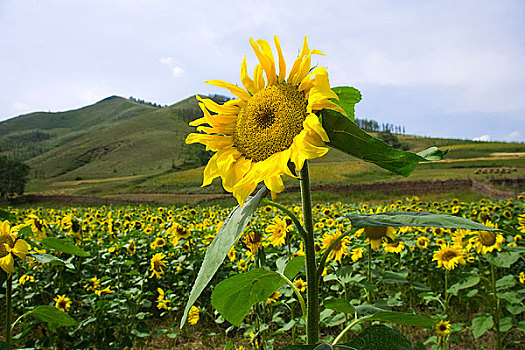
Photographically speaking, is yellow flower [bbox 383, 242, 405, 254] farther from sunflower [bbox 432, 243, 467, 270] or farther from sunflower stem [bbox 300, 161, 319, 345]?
sunflower stem [bbox 300, 161, 319, 345]

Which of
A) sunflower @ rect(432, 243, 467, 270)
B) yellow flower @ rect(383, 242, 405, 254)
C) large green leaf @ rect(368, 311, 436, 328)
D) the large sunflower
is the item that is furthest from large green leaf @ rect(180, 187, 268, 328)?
sunflower @ rect(432, 243, 467, 270)

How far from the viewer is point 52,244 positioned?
132 centimetres

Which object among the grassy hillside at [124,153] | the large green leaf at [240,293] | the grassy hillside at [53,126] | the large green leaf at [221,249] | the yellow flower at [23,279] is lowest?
the yellow flower at [23,279]

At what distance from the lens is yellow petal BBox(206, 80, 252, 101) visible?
94 centimetres

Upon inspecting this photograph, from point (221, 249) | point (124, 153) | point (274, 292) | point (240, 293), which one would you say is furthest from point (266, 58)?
point (124, 153)

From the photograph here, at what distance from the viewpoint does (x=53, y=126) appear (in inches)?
6909

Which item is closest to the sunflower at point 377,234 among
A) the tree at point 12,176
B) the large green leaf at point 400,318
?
the large green leaf at point 400,318

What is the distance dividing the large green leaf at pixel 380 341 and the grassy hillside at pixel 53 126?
483 ft

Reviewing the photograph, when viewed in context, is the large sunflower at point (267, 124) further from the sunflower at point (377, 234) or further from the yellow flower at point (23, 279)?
the yellow flower at point (23, 279)

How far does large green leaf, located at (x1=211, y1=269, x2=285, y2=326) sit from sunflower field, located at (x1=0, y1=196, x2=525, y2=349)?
1.09 feet

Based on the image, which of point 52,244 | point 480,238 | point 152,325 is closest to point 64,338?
point 152,325

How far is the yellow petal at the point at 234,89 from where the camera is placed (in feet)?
3.07

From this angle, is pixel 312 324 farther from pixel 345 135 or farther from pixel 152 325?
pixel 152 325

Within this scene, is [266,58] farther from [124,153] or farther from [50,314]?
[124,153]
